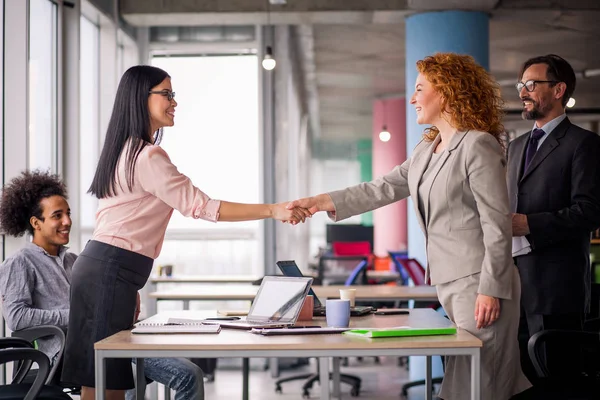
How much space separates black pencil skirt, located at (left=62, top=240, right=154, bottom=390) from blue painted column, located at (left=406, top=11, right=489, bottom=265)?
15.2 feet

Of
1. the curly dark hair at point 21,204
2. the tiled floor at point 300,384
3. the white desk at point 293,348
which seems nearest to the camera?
the white desk at point 293,348

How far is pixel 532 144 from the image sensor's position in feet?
11.7

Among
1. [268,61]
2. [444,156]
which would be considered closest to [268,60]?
[268,61]

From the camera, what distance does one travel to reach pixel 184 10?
7.79 m

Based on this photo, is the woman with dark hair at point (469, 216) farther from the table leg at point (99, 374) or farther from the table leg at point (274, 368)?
the table leg at point (274, 368)

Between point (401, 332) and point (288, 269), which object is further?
point (288, 269)

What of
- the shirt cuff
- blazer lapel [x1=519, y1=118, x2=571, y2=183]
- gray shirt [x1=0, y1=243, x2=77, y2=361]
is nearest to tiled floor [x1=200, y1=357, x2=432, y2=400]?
gray shirt [x1=0, y1=243, x2=77, y2=361]

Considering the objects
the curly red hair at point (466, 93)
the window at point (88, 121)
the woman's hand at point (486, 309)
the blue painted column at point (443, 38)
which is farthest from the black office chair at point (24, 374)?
the blue painted column at point (443, 38)

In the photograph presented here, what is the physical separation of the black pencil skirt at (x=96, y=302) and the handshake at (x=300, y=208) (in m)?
0.67

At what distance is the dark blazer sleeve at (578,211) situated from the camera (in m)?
3.25

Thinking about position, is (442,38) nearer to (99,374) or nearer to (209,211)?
(209,211)

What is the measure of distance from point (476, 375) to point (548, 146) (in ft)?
4.25

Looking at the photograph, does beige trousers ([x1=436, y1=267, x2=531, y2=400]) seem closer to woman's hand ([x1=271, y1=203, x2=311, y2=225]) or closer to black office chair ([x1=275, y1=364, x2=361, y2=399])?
woman's hand ([x1=271, y1=203, x2=311, y2=225])

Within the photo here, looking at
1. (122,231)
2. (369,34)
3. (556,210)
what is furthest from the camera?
(369,34)
